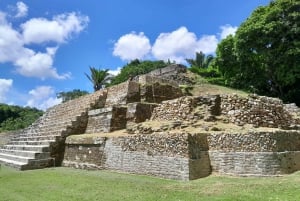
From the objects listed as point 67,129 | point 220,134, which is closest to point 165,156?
point 220,134

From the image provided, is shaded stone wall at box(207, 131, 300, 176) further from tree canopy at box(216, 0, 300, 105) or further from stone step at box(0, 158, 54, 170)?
tree canopy at box(216, 0, 300, 105)

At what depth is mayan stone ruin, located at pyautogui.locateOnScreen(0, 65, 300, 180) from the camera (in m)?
8.77

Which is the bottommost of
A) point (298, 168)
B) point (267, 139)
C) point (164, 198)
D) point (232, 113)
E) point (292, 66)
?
point (164, 198)

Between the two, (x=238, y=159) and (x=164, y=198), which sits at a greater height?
(x=238, y=159)

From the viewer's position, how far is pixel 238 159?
8781 mm

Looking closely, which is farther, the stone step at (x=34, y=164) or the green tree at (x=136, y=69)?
the green tree at (x=136, y=69)

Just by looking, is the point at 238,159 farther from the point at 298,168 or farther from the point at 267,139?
the point at 298,168

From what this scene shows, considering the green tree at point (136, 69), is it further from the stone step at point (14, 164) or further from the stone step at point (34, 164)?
the stone step at point (34, 164)

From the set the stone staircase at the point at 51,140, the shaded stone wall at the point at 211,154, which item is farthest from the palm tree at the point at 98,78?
the shaded stone wall at the point at 211,154

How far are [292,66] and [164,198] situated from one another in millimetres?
16216

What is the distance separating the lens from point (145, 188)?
785 centimetres

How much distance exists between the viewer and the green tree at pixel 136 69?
4030cm

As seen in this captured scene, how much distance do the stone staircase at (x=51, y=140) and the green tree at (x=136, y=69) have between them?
2155cm

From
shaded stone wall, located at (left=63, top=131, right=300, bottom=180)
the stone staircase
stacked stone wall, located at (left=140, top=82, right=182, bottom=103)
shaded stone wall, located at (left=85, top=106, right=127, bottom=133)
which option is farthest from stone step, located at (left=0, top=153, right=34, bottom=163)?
stacked stone wall, located at (left=140, top=82, right=182, bottom=103)
